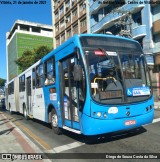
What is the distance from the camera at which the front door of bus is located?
26.5 ft

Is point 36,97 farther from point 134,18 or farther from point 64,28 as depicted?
point 64,28

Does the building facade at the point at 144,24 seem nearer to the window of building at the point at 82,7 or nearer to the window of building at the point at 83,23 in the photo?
the window of building at the point at 83,23

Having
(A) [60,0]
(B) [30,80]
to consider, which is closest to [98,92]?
(B) [30,80]

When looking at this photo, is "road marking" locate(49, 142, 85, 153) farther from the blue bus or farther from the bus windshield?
the bus windshield

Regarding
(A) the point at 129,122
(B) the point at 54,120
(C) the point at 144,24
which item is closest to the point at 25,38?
(C) the point at 144,24

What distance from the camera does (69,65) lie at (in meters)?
8.45

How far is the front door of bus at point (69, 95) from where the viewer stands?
8072 millimetres

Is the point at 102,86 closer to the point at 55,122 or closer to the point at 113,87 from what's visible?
the point at 113,87

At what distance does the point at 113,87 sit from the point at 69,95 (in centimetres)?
165

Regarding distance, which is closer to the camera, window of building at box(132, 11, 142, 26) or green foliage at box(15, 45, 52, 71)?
window of building at box(132, 11, 142, 26)

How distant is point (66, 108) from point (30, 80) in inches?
225

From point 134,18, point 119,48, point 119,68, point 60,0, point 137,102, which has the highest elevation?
point 60,0

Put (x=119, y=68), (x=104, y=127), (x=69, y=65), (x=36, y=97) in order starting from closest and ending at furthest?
1. (x=104, y=127)
2. (x=119, y=68)
3. (x=69, y=65)
4. (x=36, y=97)

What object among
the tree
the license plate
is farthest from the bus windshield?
the tree
